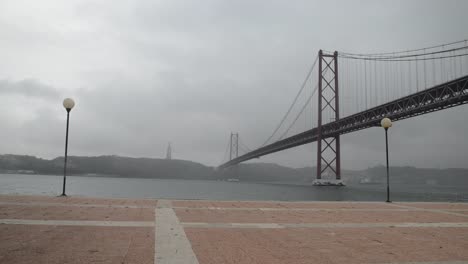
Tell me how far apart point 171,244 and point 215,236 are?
1.04 metres

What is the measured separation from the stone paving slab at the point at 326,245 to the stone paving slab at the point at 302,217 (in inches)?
48.1

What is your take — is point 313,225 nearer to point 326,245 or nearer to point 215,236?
point 326,245

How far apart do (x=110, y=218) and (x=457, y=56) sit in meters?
51.6

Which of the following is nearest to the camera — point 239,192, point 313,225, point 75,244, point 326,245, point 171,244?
point 75,244

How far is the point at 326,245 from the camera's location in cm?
632

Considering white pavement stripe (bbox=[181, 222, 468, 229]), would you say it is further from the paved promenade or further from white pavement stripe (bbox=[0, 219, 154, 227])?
white pavement stripe (bbox=[0, 219, 154, 227])

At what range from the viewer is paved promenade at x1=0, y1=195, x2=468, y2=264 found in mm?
5297

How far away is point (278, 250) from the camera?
5844 mm

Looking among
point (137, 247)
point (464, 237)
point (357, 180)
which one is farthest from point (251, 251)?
point (357, 180)

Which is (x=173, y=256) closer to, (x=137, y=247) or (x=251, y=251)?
(x=137, y=247)

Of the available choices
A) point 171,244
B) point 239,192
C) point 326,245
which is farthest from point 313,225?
point 239,192

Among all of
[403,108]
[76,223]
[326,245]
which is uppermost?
[403,108]

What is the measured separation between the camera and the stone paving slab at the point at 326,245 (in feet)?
17.9

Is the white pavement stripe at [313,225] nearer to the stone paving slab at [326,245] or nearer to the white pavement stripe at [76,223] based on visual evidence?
the stone paving slab at [326,245]
